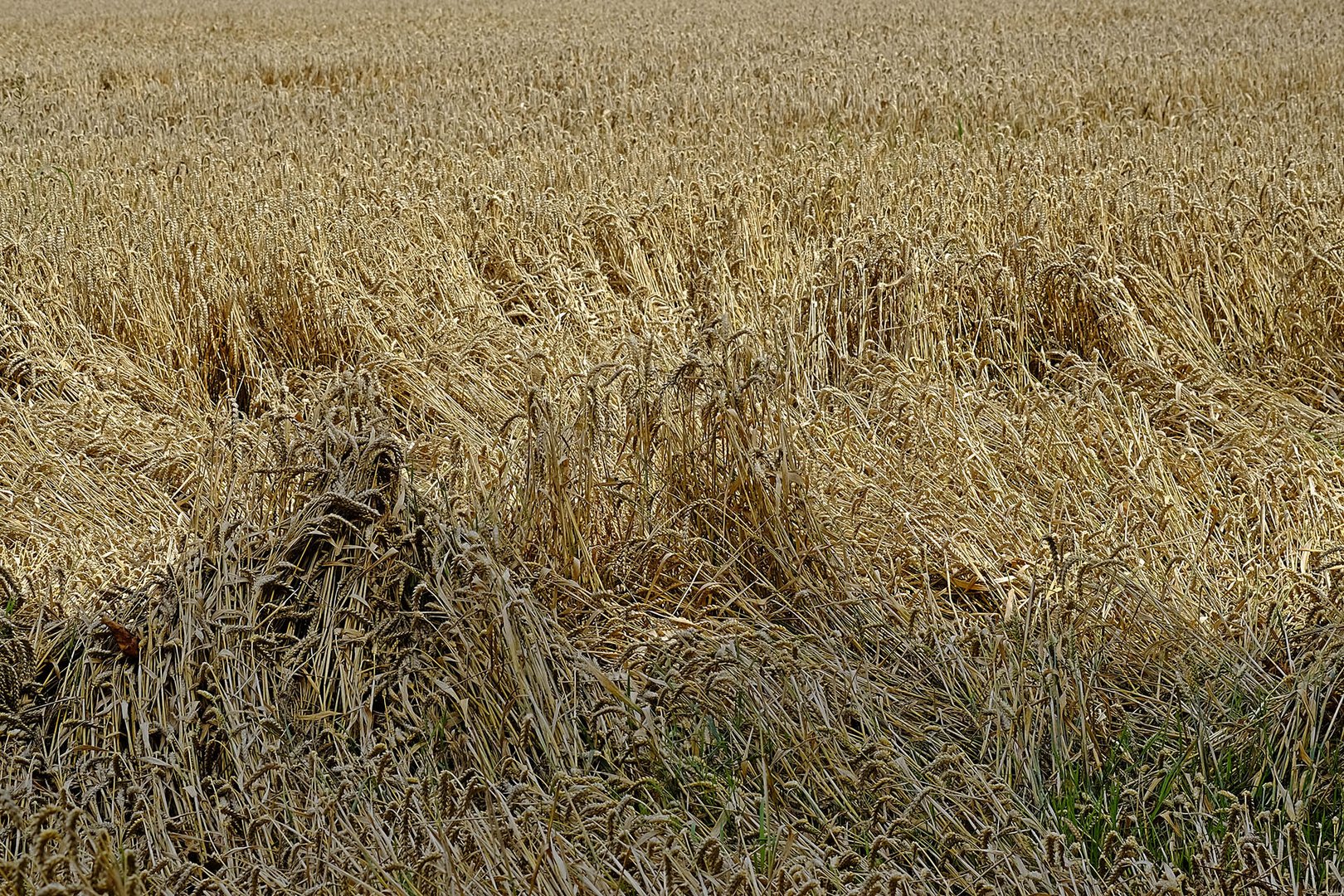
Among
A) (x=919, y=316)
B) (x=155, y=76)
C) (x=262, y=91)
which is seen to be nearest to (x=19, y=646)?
(x=919, y=316)

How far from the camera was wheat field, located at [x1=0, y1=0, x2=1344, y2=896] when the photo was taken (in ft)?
6.30

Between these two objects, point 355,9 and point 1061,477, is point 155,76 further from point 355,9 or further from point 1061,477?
point 1061,477

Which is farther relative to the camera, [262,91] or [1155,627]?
[262,91]

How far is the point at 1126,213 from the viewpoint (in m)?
4.69

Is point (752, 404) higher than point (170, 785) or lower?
higher

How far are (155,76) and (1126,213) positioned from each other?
360 inches

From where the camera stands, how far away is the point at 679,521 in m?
2.88

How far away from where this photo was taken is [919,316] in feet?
13.3

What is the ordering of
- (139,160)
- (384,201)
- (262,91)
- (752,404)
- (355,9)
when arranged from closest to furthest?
(752,404) → (384,201) → (139,160) → (262,91) → (355,9)

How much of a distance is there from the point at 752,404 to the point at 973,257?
1.78 m

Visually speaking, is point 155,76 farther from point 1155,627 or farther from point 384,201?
point 1155,627

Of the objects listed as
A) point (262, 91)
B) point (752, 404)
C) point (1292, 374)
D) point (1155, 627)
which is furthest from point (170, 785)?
point (262, 91)

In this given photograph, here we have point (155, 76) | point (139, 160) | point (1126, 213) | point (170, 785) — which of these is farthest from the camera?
point (155, 76)

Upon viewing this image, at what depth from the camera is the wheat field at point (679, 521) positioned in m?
1.92
